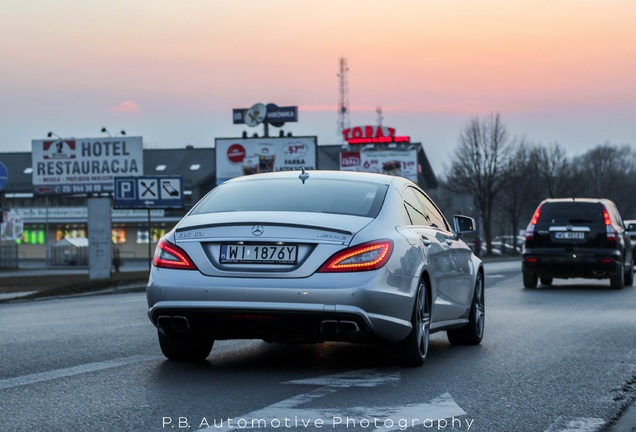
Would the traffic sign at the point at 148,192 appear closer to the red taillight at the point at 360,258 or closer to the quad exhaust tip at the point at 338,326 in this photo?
the red taillight at the point at 360,258

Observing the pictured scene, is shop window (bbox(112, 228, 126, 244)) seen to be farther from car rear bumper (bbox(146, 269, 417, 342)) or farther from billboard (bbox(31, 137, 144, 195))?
car rear bumper (bbox(146, 269, 417, 342))

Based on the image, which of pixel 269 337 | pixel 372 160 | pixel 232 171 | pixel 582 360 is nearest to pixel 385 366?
pixel 269 337

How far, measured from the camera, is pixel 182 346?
9086 mm

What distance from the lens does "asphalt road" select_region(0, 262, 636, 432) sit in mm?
6352

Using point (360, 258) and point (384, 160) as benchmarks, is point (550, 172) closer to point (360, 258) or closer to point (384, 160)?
point (384, 160)

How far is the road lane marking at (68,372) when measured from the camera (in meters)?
7.82

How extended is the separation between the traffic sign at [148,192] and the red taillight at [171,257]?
35170mm

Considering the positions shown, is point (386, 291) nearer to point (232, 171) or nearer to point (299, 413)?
point (299, 413)

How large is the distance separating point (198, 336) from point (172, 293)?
32.3 inches

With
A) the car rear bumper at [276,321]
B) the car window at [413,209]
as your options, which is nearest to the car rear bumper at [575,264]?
the car window at [413,209]

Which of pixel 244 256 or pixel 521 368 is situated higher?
pixel 244 256

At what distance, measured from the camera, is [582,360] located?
31.9 ft

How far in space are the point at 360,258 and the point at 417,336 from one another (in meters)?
0.95

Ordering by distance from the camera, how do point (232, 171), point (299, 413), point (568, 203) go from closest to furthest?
point (299, 413), point (568, 203), point (232, 171)
